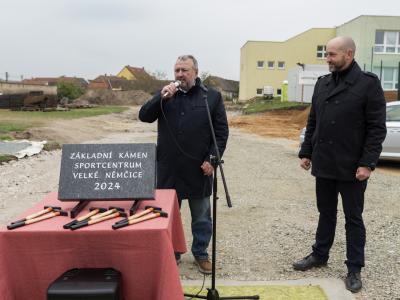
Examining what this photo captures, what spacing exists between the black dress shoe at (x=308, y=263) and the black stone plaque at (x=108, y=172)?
2008 mm

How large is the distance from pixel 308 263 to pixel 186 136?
5.74 feet

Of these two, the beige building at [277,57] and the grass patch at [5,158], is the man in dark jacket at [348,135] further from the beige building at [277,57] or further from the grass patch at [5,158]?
the beige building at [277,57]

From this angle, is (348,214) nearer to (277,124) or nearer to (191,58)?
(191,58)

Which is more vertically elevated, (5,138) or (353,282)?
(353,282)

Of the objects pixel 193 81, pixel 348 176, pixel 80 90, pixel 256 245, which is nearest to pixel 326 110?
pixel 348 176

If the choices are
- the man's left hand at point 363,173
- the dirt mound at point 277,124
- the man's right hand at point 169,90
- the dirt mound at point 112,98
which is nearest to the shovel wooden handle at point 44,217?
the man's right hand at point 169,90

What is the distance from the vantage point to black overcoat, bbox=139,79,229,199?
4.23 m

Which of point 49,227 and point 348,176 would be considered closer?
point 49,227

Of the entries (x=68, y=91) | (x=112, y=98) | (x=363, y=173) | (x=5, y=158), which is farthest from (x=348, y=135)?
(x=68, y=91)

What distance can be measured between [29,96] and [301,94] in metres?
23.8

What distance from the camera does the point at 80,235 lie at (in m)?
2.90

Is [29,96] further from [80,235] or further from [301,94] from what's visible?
[80,235]

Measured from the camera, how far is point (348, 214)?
420cm

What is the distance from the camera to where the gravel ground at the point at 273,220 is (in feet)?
15.3
